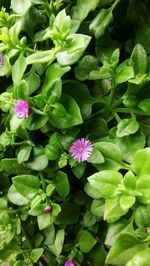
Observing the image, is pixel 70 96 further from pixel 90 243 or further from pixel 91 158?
pixel 90 243

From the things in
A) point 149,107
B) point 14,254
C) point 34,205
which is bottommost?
point 14,254

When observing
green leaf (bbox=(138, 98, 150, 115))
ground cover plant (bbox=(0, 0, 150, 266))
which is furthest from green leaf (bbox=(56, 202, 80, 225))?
green leaf (bbox=(138, 98, 150, 115))

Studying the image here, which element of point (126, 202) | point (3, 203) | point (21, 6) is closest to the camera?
point (126, 202)

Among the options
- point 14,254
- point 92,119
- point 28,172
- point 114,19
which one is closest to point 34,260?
point 14,254

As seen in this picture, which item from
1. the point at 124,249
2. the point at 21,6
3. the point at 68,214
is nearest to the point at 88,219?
the point at 68,214

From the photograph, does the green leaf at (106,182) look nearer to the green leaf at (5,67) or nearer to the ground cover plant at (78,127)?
the ground cover plant at (78,127)

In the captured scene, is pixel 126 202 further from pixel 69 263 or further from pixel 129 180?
pixel 69 263
